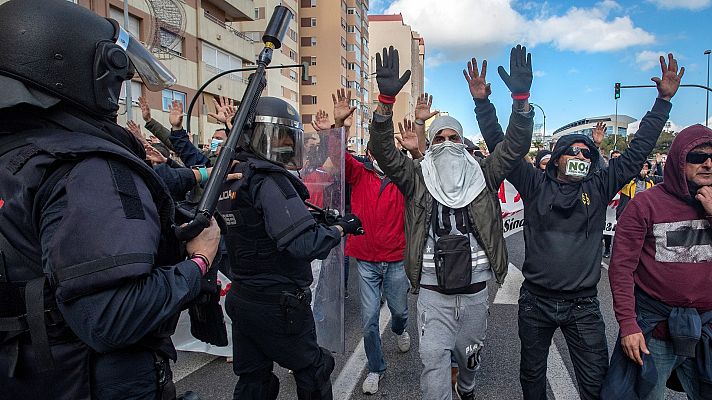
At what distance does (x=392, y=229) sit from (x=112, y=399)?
2.95 metres

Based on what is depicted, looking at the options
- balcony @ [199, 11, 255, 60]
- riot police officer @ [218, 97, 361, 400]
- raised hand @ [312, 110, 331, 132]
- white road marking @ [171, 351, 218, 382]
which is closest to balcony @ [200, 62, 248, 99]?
balcony @ [199, 11, 255, 60]

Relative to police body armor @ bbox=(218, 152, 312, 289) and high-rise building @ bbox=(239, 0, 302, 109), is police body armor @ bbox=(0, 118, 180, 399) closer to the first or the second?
police body armor @ bbox=(218, 152, 312, 289)

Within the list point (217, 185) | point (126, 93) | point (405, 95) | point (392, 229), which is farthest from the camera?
point (405, 95)

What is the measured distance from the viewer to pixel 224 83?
2802 cm

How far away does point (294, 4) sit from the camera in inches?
1897

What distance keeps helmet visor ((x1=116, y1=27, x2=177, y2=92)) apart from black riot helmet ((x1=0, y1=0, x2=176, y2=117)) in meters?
0.14

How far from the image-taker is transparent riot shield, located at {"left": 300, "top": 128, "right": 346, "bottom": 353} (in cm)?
381

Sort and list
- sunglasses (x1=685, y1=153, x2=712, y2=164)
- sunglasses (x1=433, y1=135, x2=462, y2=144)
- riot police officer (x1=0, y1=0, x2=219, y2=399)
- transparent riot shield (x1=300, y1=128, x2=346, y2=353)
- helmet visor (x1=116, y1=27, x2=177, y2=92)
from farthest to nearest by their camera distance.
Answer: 1. transparent riot shield (x1=300, y1=128, x2=346, y2=353)
2. sunglasses (x1=433, y1=135, x2=462, y2=144)
3. sunglasses (x1=685, y1=153, x2=712, y2=164)
4. helmet visor (x1=116, y1=27, x2=177, y2=92)
5. riot police officer (x1=0, y1=0, x2=219, y2=399)

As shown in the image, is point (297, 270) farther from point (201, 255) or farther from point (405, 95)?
point (405, 95)

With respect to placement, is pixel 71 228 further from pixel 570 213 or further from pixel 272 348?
pixel 570 213

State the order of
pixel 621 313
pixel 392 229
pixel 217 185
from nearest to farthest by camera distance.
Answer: pixel 217 185 → pixel 621 313 → pixel 392 229

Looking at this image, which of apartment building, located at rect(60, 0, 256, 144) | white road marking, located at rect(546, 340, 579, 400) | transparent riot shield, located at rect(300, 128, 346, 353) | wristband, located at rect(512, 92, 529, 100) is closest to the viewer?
wristband, located at rect(512, 92, 529, 100)

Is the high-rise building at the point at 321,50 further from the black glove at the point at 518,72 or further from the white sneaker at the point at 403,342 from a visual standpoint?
the black glove at the point at 518,72

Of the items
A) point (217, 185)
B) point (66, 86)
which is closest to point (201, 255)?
point (217, 185)
